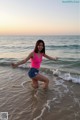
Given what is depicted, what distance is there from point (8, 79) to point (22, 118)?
3523 mm

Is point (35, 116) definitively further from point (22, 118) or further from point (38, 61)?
point (38, 61)

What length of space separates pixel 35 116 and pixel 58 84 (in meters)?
2.90

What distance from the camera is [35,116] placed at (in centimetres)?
437

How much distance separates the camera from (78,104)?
5113 millimetres

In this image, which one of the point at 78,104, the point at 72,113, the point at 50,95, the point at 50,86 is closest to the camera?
the point at 72,113

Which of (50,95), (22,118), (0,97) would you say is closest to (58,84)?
(50,95)

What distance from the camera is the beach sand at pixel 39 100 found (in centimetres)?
445

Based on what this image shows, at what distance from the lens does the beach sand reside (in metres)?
4.45

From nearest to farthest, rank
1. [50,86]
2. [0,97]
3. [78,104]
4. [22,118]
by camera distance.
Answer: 1. [22,118]
2. [78,104]
3. [0,97]
4. [50,86]

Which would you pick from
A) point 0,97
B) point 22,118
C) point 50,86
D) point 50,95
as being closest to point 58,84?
point 50,86

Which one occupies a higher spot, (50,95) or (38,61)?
(38,61)

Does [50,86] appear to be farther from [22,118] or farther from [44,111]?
[22,118]

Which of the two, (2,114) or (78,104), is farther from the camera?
(78,104)

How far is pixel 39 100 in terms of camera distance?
17.6 ft
